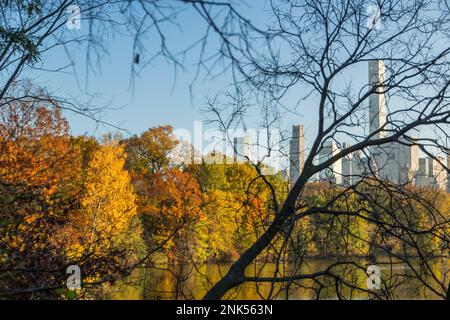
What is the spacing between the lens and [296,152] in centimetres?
425

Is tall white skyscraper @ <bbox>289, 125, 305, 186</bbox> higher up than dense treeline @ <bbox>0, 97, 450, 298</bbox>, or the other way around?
tall white skyscraper @ <bbox>289, 125, 305, 186</bbox>

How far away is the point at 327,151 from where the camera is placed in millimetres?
4133

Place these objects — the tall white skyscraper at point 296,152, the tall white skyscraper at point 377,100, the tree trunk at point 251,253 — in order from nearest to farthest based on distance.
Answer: the tree trunk at point 251,253, the tall white skyscraper at point 377,100, the tall white skyscraper at point 296,152

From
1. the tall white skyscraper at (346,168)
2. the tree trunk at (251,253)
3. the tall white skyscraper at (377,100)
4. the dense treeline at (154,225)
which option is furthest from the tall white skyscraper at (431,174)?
the tree trunk at (251,253)

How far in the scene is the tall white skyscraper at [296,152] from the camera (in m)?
4.24

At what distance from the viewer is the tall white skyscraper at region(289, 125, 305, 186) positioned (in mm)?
4242

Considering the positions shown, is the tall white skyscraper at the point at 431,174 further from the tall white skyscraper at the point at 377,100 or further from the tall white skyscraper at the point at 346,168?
the tall white skyscraper at the point at 346,168

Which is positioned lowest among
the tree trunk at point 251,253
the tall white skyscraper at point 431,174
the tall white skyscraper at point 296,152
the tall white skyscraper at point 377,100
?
the tree trunk at point 251,253

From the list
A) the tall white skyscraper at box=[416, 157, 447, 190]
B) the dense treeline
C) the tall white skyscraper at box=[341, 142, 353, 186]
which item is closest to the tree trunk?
the dense treeline

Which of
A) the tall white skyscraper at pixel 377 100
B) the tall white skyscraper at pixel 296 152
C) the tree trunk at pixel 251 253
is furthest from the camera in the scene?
the tall white skyscraper at pixel 296 152

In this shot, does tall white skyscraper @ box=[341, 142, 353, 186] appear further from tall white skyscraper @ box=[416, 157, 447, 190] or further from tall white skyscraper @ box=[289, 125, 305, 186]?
tall white skyscraper @ box=[416, 157, 447, 190]

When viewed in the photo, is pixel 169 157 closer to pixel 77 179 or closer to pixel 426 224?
pixel 77 179
